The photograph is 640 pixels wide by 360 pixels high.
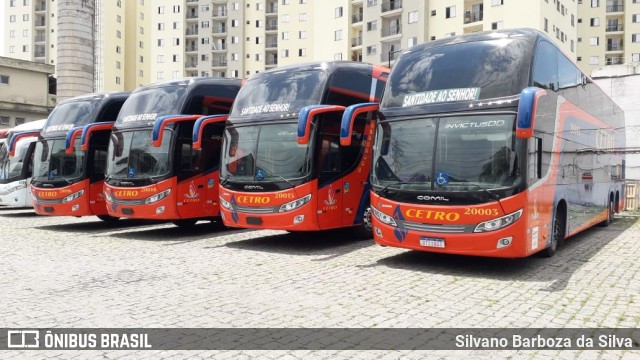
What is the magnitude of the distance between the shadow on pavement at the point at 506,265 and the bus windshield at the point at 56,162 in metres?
10.1

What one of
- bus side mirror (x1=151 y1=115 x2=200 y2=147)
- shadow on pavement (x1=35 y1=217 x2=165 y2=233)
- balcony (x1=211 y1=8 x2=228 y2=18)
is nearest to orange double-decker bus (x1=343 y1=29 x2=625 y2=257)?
bus side mirror (x1=151 y1=115 x2=200 y2=147)

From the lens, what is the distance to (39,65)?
5334 centimetres

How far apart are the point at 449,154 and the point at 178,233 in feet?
29.3

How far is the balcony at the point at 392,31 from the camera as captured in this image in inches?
2163

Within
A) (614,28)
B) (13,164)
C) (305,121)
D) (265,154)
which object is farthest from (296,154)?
(614,28)

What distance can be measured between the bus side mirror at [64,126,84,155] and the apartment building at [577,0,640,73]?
2652 inches

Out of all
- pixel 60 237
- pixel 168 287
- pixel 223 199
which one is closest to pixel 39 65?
pixel 60 237

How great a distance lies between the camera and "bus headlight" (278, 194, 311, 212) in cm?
1104

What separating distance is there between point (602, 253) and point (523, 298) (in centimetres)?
506

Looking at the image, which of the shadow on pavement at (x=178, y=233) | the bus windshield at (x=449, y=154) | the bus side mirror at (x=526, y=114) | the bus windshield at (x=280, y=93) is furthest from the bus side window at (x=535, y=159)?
the shadow on pavement at (x=178, y=233)

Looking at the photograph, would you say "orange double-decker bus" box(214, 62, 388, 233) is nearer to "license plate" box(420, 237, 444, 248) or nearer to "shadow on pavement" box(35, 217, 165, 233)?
"license plate" box(420, 237, 444, 248)

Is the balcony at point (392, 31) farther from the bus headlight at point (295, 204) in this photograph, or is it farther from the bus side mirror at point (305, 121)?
the bus headlight at point (295, 204)

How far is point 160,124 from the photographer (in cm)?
1293

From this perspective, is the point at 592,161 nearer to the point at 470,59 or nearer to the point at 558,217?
the point at 558,217
